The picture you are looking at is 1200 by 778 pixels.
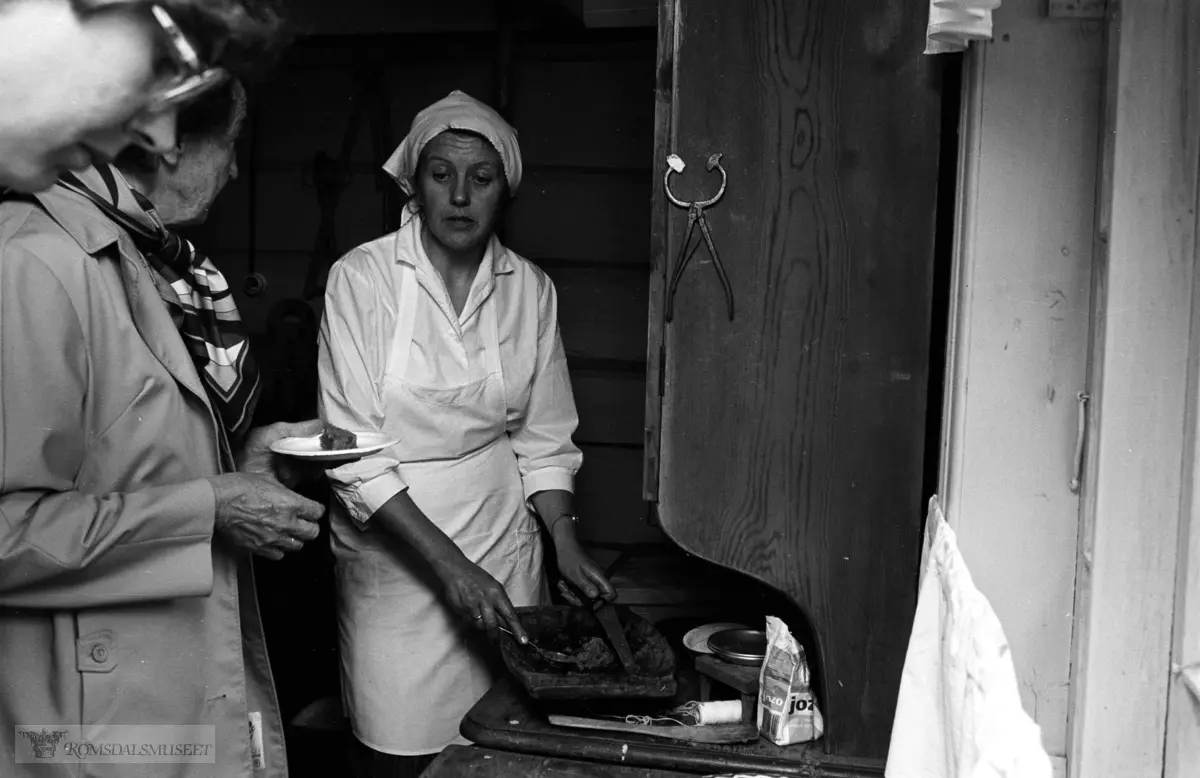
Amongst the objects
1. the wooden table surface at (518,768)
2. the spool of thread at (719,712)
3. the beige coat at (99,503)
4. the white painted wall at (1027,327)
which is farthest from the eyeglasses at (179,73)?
the spool of thread at (719,712)

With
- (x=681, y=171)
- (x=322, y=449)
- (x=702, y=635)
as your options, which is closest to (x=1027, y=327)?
(x=681, y=171)

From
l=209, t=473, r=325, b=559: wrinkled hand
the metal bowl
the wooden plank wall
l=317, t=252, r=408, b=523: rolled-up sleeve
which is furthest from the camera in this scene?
the wooden plank wall

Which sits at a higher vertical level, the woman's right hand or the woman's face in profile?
the woman's face in profile

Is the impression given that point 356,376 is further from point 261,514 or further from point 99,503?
point 99,503

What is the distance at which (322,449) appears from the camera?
2.04 metres

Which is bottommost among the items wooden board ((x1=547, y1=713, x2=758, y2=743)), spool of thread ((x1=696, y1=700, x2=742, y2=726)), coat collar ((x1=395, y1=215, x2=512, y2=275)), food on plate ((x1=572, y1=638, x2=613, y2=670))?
wooden board ((x1=547, y1=713, x2=758, y2=743))

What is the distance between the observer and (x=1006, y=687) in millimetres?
1259

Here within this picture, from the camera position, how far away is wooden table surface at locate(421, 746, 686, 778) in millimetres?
1971

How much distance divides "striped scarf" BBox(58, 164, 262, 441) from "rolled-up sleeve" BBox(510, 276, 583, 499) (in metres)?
0.92

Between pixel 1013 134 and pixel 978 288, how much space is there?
9.1 inches

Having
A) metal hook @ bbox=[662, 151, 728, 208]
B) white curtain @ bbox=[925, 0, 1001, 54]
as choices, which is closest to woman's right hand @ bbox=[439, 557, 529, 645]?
metal hook @ bbox=[662, 151, 728, 208]

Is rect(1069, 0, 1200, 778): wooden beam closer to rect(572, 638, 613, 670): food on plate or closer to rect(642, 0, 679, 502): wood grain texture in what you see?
rect(642, 0, 679, 502): wood grain texture

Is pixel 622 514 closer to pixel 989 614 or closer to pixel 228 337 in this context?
pixel 228 337

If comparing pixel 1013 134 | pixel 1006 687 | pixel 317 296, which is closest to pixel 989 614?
pixel 1006 687
